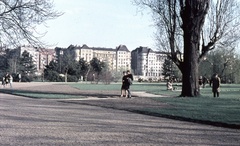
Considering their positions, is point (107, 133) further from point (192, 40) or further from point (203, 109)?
point (192, 40)

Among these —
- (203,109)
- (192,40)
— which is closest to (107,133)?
(203,109)

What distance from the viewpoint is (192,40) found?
1079 inches

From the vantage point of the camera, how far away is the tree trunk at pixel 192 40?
26844mm

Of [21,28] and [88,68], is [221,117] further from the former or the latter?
[88,68]

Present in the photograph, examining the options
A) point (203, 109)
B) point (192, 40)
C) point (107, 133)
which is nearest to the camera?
point (107, 133)

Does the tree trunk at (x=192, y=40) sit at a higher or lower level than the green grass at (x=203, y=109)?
higher

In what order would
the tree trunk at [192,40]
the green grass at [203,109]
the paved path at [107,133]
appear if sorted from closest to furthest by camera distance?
the paved path at [107,133]
the green grass at [203,109]
the tree trunk at [192,40]

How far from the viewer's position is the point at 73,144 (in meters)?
8.27

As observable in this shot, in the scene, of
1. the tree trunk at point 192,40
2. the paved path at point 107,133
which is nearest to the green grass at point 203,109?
the tree trunk at point 192,40

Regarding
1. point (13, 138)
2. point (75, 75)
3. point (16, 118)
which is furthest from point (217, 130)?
point (75, 75)

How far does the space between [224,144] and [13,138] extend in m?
5.14

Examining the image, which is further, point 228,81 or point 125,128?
point 228,81

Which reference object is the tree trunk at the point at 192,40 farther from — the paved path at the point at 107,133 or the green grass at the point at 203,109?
the paved path at the point at 107,133

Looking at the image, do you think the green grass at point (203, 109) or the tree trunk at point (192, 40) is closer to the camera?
the green grass at point (203, 109)
